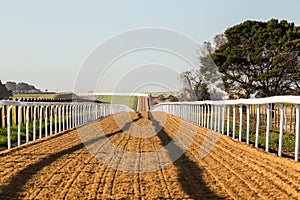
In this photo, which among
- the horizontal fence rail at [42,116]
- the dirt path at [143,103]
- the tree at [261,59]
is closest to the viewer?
the horizontal fence rail at [42,116]

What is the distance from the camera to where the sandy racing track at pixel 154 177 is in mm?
6766

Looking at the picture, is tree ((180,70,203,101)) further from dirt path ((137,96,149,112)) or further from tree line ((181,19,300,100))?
dirt path ((137,96,149,112))

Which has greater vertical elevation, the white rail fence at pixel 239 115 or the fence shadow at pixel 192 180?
the white rail fence at pixel 239 115

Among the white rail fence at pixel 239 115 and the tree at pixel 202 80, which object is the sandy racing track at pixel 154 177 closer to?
the white rail fence at pixel 239 115

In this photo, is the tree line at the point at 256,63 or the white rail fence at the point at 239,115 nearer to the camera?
the white rail fence at the point at 239,115

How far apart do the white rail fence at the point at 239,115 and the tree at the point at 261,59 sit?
10.2 m

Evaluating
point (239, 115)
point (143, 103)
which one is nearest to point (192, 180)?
point (239, 115)

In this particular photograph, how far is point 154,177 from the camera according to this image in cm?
816

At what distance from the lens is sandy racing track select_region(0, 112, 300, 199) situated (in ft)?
22.2

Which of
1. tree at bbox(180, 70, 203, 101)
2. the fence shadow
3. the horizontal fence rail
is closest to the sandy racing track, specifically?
the fence shadow

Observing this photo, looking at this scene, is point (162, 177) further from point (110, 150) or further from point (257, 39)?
point (257, 39)

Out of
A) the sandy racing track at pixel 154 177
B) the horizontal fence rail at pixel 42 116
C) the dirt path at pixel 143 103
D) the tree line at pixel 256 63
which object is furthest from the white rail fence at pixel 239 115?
the dirt path at pixel 143 103

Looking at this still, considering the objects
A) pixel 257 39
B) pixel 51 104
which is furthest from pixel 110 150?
pixel 257 39

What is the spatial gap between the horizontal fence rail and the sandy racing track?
3.50 metres
